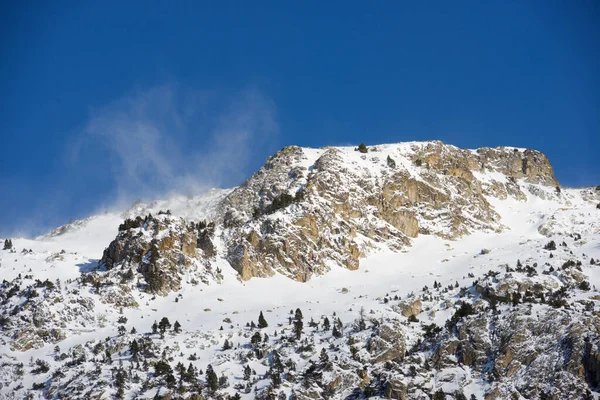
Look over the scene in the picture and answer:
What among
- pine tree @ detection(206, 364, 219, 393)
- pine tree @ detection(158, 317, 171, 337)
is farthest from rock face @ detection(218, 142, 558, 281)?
pine tree @ detection(206, 364, 219, 393)

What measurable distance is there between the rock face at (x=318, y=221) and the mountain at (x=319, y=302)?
1.45 feet

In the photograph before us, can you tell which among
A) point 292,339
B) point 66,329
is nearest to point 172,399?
point 292,339

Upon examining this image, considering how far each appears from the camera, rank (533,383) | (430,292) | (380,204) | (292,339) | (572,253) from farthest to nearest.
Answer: (380,204), (572,253), (430,292), (292,339), (533,383)

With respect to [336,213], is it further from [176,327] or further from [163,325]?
[163,325]

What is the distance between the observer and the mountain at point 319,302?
4045 inches

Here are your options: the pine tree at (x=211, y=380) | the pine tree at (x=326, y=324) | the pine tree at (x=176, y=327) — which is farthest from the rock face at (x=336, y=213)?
the pine tree at (x=211, y=380)

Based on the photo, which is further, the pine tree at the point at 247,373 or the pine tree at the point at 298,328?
the pine tree at the point at 298,328

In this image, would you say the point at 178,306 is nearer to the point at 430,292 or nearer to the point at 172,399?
the point at 172,399

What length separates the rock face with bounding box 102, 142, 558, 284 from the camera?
146 meters

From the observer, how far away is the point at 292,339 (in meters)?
115

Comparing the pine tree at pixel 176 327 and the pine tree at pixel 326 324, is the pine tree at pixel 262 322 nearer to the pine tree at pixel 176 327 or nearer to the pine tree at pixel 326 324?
the pine tree at pixel 326 324

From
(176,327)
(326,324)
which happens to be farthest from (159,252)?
(326,324)

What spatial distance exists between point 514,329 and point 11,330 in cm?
8301

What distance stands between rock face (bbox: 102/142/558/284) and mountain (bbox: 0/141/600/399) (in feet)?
1.45
